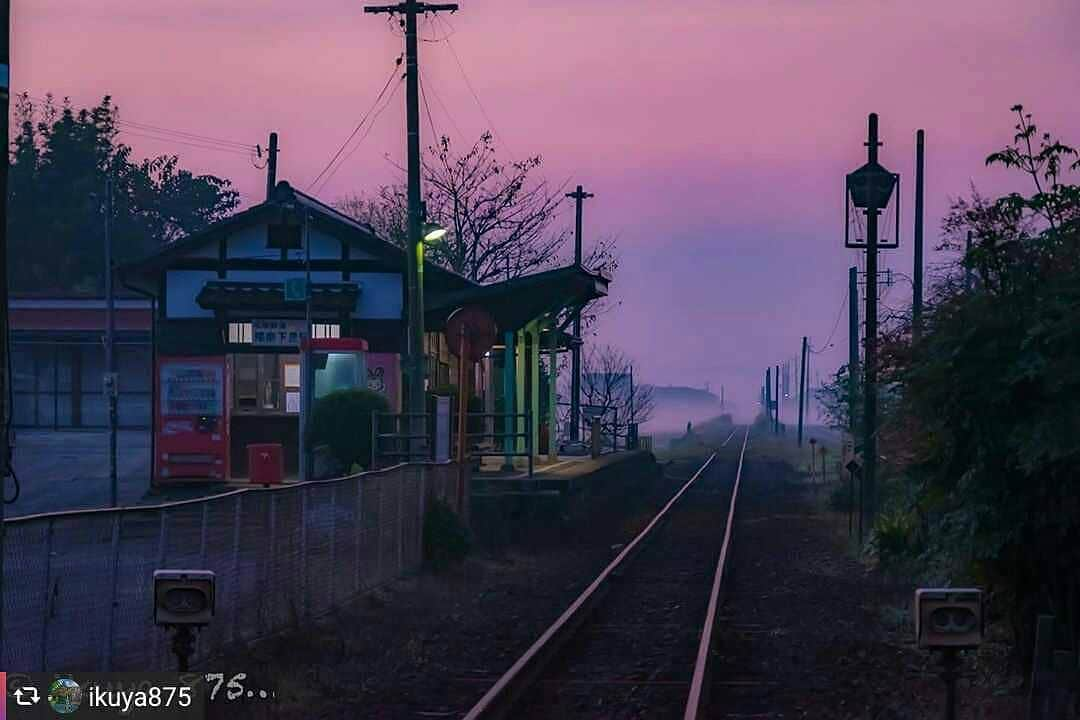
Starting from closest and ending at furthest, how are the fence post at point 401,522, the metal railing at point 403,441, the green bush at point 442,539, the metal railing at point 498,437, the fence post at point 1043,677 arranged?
1. the fence post at point 1043,677
2. the fence post at point 401,522
3. the green bush at point 442,539
4. the metal railing at point 403,441
5. the metal railing at point 498,437

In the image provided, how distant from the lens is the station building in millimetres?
31578

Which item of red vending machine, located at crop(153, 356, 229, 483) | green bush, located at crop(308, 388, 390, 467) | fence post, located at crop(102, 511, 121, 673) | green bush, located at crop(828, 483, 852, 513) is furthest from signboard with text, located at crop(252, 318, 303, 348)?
fence post, located at crop(102, 511, 121, 673)

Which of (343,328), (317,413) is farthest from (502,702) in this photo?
(343,328)

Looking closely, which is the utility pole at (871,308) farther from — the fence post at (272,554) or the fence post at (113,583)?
the fence post at (113,583)

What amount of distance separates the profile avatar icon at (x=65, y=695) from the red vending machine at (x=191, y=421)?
22314 millimetres

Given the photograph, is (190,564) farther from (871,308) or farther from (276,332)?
(276,332)

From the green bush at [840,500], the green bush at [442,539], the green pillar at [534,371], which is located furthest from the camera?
the green bush at [840,500]

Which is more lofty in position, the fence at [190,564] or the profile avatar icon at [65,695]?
the fence at [190,564]

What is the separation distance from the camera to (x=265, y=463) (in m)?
29.4

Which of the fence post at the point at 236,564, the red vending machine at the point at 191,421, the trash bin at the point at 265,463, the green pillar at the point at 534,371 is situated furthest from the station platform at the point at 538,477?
the fence post at the point at 236,564

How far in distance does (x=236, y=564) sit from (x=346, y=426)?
15.2 metres

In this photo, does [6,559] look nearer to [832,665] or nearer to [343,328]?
[832,665]

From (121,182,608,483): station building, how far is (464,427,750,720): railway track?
8.18 metres

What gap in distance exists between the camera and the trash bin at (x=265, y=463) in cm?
2927
